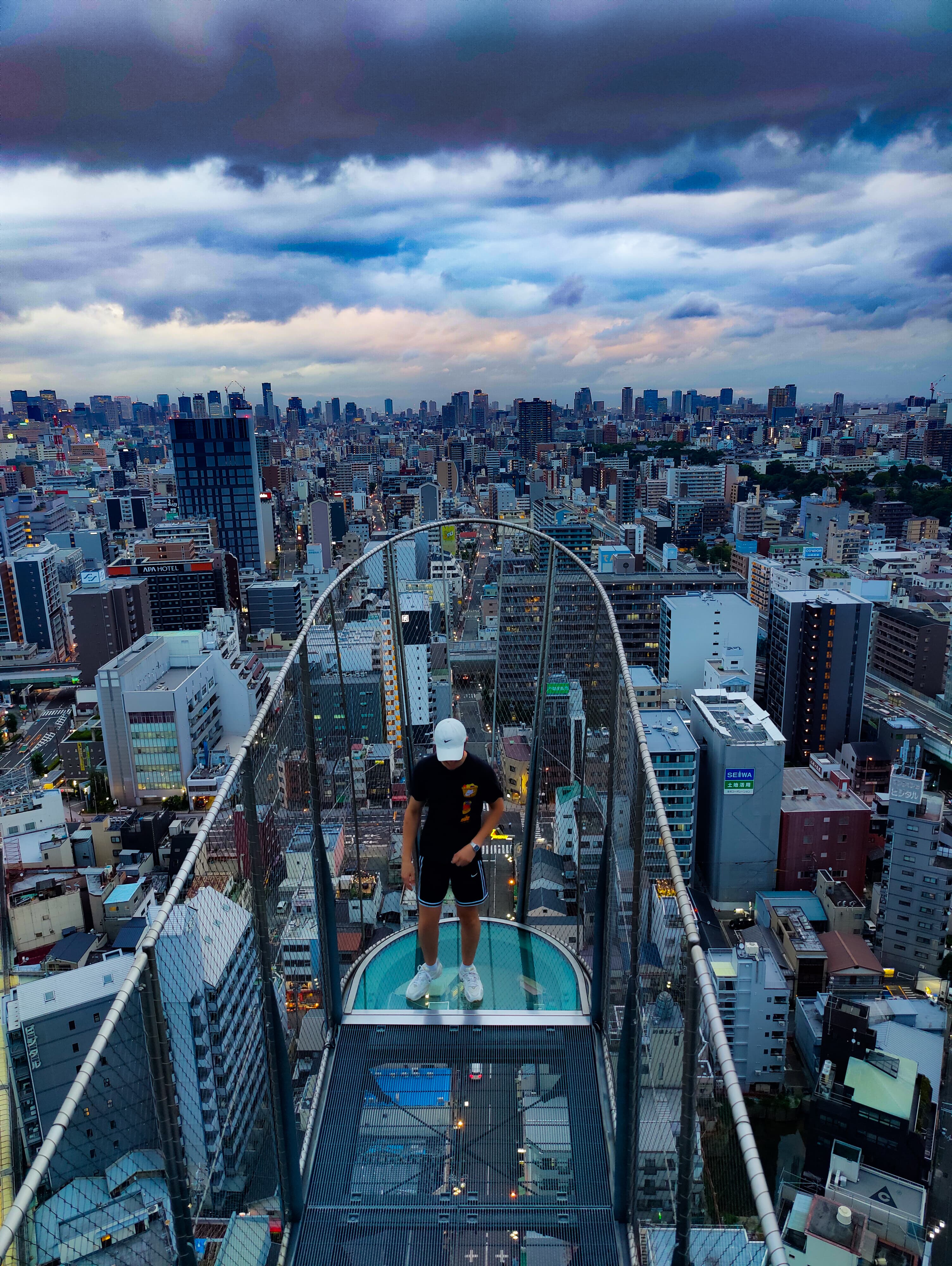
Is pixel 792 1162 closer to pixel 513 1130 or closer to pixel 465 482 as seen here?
pixel 513 1130

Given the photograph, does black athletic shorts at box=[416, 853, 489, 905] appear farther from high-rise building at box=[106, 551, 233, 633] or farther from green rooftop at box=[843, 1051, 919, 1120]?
high-rise building at box=[106, 551, 233, 633]

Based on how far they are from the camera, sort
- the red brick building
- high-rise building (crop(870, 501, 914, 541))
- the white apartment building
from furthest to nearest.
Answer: high-rise building (crop(870, 501, 914, 541)) < the red brick building < the white apartment building

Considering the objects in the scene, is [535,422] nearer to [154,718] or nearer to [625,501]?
[625,501]

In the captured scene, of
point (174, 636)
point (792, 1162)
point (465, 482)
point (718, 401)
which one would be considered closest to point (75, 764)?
point (174, 636)

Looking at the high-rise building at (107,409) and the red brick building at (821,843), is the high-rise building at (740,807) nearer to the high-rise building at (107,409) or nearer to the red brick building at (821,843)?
the red brick building at (821,843)

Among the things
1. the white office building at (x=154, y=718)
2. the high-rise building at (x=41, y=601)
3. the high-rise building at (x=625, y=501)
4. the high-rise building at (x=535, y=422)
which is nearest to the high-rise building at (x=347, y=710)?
the white office building at (x=154, y=718)

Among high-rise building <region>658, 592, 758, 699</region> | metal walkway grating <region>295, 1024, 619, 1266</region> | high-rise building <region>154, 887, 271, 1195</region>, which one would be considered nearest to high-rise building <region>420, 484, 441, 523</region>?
high-rise building <region>658, 592, 758, 699</region>

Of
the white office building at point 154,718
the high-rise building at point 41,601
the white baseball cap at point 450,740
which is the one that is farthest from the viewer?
the high-rise building at point 41,601
